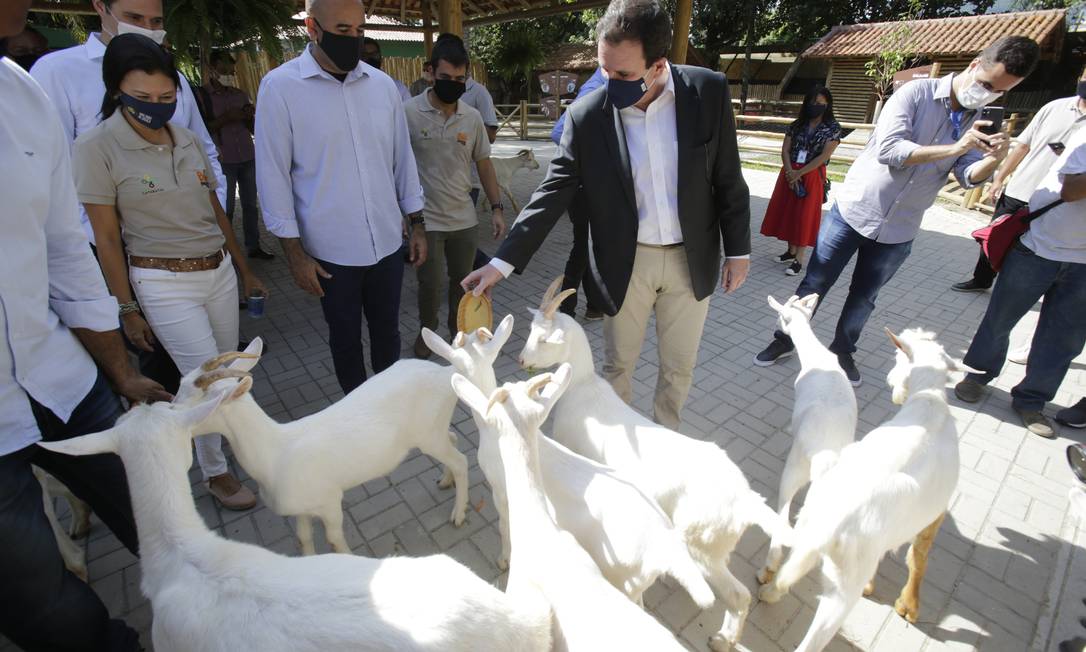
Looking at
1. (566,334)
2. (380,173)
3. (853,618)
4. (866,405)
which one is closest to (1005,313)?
(866,405)

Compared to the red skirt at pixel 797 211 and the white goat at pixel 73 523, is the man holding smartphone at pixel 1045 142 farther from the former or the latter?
the white goat at pixel 73 523

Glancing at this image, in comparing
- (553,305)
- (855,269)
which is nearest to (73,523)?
(553,305)

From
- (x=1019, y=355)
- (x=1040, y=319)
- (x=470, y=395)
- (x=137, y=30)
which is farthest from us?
(x=1019, y=355)

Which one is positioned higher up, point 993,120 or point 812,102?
point 993,120

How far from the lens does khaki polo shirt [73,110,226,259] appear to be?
2.50 m

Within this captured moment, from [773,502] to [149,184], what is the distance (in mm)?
3977

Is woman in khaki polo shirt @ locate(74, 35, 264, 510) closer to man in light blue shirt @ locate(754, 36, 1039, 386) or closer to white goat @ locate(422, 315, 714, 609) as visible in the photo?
white goat @ locate(422, 315, 714, 609)

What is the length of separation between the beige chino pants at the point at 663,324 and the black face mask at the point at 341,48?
1917 millimetres

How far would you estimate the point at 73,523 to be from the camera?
123 inches

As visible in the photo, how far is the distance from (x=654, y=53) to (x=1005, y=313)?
376cm

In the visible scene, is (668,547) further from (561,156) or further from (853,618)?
(561,156)

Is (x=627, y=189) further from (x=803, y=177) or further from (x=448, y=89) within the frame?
(x=803, y=177)

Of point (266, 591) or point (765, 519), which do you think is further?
point (765, 519)

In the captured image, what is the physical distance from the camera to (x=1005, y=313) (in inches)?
166
